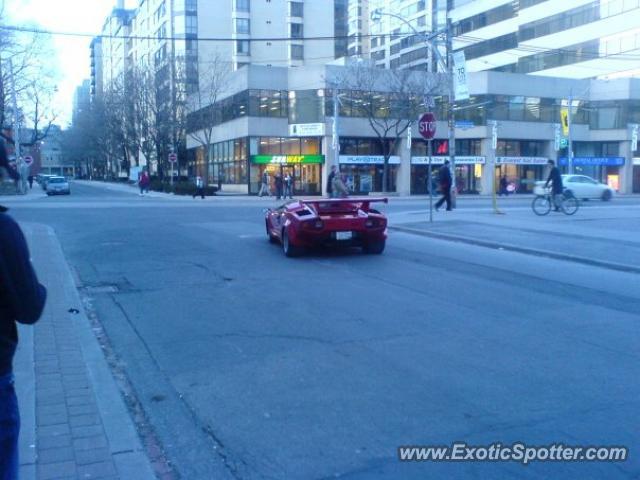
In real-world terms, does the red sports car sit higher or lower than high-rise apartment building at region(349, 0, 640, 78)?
lower

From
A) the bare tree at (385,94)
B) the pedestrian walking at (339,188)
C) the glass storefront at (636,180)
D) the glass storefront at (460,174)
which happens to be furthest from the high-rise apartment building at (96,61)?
the pedestrian walking at (339,188)

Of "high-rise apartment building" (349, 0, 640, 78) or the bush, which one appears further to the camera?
"high-rise apartment building" (349, 0, 640, 78)

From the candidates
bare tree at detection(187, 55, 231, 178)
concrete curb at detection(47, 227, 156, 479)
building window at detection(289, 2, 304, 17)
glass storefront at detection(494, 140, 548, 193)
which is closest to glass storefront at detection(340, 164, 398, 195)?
glass storefront at detection(494, 140, 548, 193)

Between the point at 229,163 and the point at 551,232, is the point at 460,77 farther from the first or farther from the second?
the point at 229,163

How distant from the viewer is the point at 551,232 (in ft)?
53.8

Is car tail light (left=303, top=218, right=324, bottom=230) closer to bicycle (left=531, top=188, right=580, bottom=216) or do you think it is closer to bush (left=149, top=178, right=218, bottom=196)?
bicycle (left=531, top=188, right=580, bottom=216)

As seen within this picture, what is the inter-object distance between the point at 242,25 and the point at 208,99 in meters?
25.9

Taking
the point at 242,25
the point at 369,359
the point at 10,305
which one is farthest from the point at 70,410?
the point at 242,25

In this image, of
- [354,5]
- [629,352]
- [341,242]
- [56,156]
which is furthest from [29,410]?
[56,156]

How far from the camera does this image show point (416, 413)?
16.2 ft

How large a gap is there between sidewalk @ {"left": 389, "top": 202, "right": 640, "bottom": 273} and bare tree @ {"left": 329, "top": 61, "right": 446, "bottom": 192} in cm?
2802

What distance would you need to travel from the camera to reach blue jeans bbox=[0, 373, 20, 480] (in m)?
2.79

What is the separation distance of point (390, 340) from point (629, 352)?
7.59 feet

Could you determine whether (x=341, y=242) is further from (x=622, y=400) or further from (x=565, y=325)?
(x=622, y=400)
